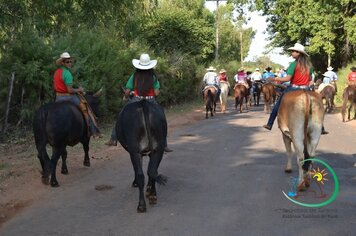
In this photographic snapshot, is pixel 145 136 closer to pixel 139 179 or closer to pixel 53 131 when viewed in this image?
pixel 139 179

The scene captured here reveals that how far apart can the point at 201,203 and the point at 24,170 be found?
4.33 m

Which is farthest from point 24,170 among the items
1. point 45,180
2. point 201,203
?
point 201,203

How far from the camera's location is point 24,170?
9.17m

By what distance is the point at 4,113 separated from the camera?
1218cm

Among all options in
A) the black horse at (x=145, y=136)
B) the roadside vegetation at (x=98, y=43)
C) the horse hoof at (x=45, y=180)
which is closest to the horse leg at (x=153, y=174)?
the black horse at (x=145, y=136)

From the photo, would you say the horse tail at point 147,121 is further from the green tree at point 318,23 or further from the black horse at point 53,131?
the green tree at point 318,23

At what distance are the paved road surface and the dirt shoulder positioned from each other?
0.84ft

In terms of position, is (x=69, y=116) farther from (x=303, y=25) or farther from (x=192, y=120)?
(x=303, y=25)

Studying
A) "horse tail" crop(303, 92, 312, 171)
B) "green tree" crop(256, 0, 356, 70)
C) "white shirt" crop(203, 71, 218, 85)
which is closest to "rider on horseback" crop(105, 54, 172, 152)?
"horse tail" crop(303, 92, 312, 171)

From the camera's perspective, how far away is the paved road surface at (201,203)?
5.66 metres

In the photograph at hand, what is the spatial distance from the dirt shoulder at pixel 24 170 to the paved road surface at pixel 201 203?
0.25 m

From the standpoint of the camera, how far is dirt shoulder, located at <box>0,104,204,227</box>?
710 cm

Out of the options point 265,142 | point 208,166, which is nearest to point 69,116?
point 208,166

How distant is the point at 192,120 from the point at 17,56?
9.13 metres
